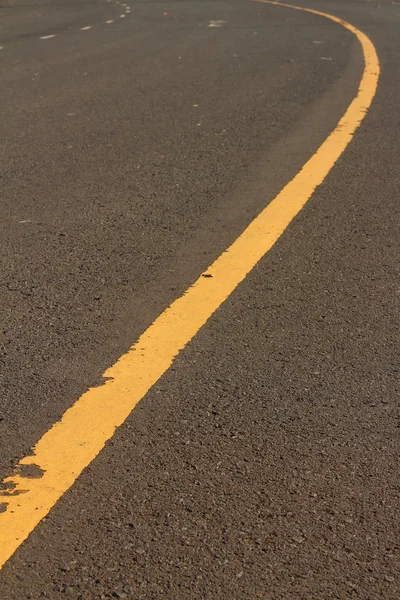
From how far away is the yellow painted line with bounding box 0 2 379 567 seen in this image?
2.54m

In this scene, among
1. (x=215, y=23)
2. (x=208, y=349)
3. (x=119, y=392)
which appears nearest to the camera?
(x=119, y=392)

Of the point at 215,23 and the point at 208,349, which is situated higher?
the point at 208,349

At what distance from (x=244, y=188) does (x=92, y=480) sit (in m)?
3.39

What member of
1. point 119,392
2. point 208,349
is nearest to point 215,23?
point 208,349

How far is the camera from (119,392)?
3164mm

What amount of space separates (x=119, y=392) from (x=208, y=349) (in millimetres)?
477

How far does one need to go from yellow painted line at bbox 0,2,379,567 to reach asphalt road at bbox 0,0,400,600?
0.04m

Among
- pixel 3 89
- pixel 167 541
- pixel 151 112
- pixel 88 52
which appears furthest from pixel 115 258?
pixel 88 52

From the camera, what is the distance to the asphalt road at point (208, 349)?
7.74 feet

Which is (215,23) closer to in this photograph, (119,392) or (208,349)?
(208,349)

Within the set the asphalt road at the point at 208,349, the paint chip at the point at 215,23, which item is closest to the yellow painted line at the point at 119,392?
the asphalt road at the point at 208,349

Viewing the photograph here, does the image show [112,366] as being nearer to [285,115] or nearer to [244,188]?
[244,188]

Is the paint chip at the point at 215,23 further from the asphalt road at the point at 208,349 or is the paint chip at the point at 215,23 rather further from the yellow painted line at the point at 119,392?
the yellow painted line at the point at 119,392

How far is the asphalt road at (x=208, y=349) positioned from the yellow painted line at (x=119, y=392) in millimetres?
43
